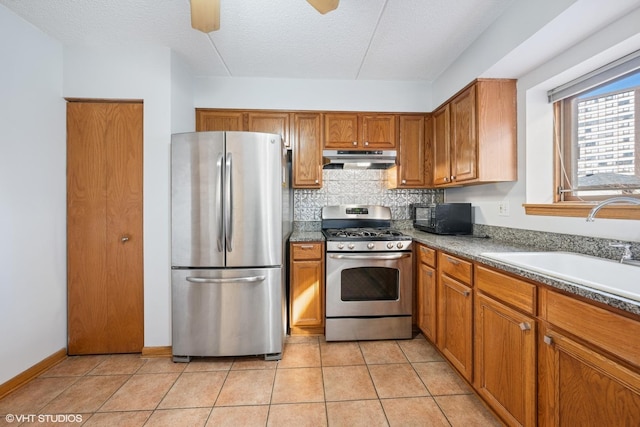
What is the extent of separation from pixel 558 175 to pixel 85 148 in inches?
141

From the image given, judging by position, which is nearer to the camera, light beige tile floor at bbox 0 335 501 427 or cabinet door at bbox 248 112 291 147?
light beige tile floor at bbox 0 335 501 427

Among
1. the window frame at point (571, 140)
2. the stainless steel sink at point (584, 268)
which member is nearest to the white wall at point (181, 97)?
the stainless steel sink at point (584, 268)

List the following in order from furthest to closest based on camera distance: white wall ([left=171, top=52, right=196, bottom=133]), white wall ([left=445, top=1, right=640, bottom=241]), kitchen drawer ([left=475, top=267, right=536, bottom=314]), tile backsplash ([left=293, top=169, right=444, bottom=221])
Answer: tile backsplash ([left=293, top=169, right=444, bottom=221]), white wall ([left=171, top=52, right=196, bottom=133]), white wall ([left=445, top=1, right=640, bottom=241]), kitchen drawer ([left=475, top=267, right=536, bottom=314])

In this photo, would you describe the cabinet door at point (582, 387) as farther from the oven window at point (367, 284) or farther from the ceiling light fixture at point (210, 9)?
the ceiling light fixture at point (210, 9)

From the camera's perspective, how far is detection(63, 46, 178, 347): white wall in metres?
2.26

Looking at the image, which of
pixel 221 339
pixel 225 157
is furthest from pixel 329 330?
pixel 225 157

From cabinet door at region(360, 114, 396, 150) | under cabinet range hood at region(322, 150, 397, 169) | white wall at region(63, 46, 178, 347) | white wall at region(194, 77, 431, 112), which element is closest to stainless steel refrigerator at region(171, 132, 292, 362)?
white wall at region(63, 46, 178, 347)

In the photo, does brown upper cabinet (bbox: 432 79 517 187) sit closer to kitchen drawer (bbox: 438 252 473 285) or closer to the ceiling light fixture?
kitchen drawer (bbox: 438 252 473 285)

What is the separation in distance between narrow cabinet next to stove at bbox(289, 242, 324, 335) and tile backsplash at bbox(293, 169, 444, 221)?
72cm

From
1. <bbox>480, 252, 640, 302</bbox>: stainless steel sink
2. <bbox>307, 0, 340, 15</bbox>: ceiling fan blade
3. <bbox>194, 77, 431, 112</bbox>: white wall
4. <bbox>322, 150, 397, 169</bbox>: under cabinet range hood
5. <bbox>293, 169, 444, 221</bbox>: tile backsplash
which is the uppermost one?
<bbox>194, 77, 431, 112</bbox>: white wall

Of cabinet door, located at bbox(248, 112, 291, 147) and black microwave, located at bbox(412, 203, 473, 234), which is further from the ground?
cabinet door, located at bbox(248, 112, 291, 147)

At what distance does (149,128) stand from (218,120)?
738 mm

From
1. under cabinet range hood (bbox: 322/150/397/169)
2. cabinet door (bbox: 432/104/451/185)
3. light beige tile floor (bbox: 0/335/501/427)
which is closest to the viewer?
light beige tile floor (bbox: 0/335/501/427)

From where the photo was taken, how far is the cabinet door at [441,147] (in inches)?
Result: 104
